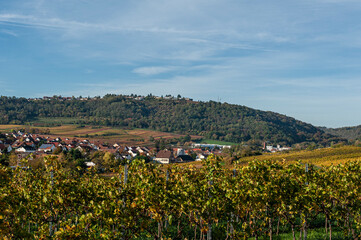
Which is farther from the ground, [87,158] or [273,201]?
[273,201]

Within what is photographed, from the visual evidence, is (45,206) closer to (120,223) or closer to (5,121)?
(120,223)

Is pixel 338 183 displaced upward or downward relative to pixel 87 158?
upward

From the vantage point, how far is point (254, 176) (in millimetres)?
13078

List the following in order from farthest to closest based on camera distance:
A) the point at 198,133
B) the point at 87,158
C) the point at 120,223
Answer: the point at 198,133
the point at 87,158
the point at 120,223

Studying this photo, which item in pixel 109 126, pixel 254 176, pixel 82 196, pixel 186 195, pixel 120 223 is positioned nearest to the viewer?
pixel 120 223

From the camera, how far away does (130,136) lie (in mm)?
146375

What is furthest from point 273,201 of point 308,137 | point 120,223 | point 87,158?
point 308,137

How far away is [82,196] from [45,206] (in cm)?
Result: 167

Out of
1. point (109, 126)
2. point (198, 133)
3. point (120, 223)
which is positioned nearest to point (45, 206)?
point (120, 223)

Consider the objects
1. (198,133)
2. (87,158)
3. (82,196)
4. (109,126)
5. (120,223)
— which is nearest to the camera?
(120,223)

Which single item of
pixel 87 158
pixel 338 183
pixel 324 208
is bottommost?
pixel 87 158

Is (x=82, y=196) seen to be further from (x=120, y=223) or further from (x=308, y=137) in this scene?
(x=308, y=137)

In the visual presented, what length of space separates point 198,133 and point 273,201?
17565 cm

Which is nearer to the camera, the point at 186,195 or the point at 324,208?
the point at 186,195
